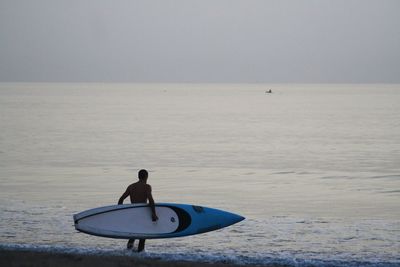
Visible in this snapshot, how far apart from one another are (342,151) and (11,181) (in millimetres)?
23214

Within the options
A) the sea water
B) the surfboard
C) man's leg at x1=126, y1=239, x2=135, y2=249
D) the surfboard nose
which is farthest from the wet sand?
the surfboard nose

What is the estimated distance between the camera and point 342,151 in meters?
45.7

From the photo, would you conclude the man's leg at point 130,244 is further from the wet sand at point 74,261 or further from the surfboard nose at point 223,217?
the surfboard nose at point 223,217

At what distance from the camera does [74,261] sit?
13.8 meters

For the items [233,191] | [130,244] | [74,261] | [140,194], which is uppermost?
[233,191]

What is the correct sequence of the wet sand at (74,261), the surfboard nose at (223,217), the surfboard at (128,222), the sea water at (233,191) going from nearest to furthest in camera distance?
1. the wet sand at (74,261)
2. the surfboard at (128,222)
3. the surfboard nose at (223,217)
4. the sea water at (233,191)

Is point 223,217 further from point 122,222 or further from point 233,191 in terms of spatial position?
point 233,191

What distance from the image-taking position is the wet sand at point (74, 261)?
13.3m

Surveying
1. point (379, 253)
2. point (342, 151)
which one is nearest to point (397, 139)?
point (342, 151)

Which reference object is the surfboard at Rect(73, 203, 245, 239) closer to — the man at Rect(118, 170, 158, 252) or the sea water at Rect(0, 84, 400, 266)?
the man at Rect(118, 170, 158, 252)

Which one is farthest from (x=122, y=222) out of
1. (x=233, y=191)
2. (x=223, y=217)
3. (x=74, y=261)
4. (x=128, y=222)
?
(x=233, y=191)

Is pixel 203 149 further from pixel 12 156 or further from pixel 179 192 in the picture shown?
pixel 179 192

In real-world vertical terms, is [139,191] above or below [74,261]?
above

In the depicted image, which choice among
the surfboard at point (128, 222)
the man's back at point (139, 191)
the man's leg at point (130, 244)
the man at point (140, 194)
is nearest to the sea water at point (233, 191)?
the man's leg at point (130, 244)
